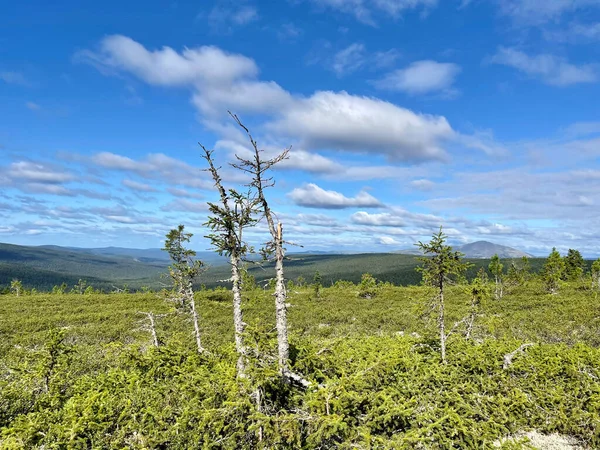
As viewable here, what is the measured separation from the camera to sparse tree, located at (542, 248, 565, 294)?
156 ft

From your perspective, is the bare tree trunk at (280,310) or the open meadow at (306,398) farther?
the bare tree trunk at (280,310)

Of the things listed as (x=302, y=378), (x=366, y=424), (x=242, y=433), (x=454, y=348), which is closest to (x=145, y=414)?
(x=242, y=433)

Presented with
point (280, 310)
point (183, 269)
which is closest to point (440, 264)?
point (280, 310)

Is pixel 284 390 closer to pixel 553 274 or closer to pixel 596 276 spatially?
pixel 553 274

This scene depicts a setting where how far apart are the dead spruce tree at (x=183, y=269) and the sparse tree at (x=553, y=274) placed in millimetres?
52093

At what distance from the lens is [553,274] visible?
161 ft

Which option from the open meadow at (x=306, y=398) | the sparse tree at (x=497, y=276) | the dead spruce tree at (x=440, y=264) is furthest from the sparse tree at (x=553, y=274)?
the dead spruce tree at (x=440, y=264)

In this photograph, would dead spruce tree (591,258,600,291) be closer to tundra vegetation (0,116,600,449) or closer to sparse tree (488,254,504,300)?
sparse tree (488,254,504,300)

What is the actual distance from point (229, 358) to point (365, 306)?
114ft

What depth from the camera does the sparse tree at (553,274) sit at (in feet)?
156

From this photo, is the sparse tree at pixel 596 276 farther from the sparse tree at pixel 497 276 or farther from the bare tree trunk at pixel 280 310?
the bare tree trunk at pixel 280 310

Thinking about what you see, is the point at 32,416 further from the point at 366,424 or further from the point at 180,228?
the point at 180,228

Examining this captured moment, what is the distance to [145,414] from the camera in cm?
776

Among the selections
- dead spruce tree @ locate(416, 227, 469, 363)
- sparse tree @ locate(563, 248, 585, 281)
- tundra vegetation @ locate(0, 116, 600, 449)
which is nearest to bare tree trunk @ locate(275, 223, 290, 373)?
tundra vegetation @ locate(0, 116, 600, 449)
